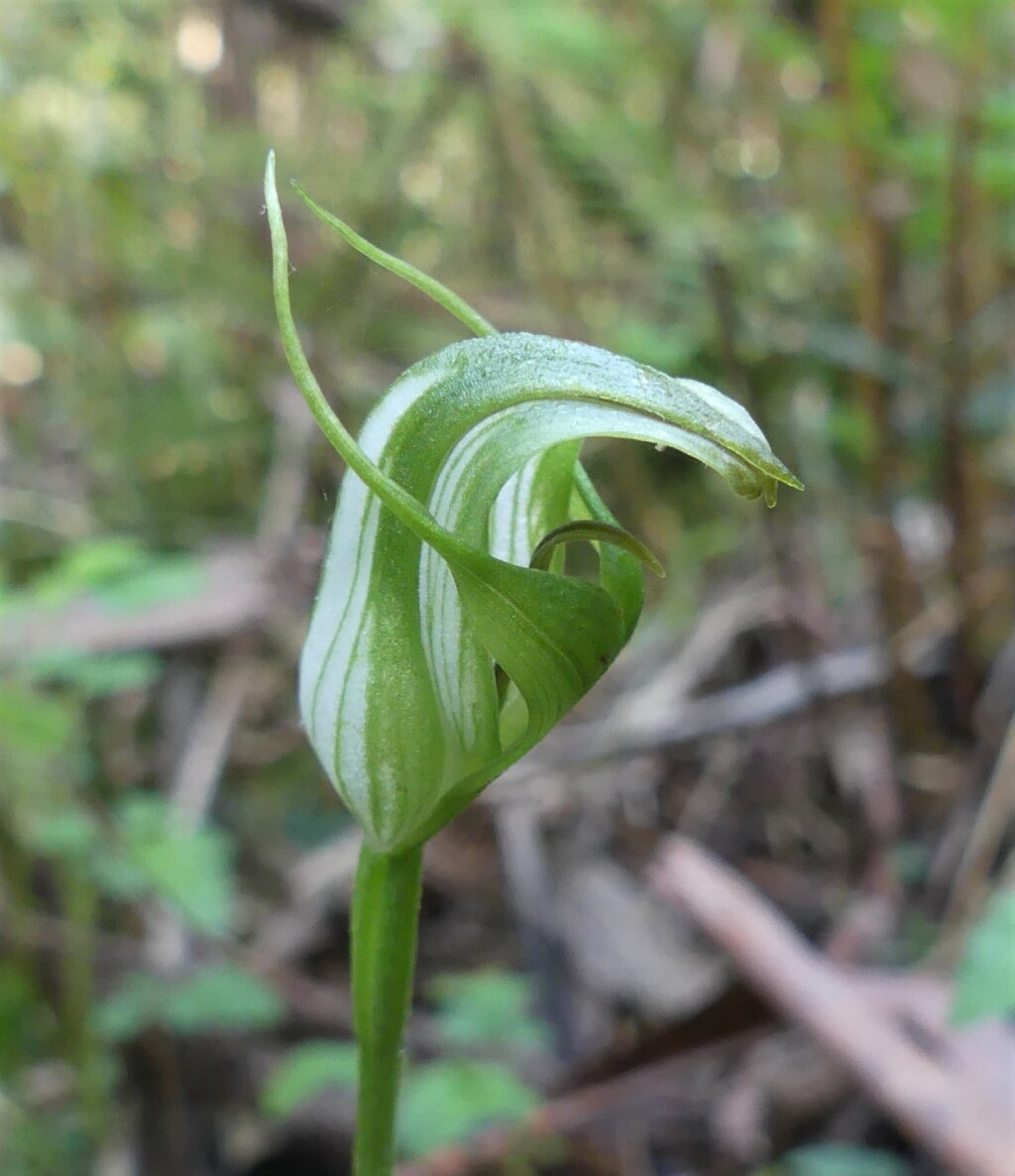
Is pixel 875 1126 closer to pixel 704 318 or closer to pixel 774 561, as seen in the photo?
pixel 774 561

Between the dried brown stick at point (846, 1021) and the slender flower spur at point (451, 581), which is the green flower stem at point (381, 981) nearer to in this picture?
the slender flower spur at point (451, 581)

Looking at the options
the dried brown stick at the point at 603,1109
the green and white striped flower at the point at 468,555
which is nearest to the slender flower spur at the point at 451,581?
the green and white striped flower at the point at 468,555

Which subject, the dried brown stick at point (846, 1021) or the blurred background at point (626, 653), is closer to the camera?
the dried brown stick at point (846, 1021)

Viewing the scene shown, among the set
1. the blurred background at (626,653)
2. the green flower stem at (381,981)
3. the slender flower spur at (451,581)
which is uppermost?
the blurred background at (626,653)

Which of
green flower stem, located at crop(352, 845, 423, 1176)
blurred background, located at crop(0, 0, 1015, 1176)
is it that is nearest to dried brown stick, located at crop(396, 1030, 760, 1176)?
blurred background, located at crop(0, 0, 1015, 1176)

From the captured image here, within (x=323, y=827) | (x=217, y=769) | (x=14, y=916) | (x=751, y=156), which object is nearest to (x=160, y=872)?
(x=14, y=916)

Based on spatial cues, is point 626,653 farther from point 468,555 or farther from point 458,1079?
point 468,555

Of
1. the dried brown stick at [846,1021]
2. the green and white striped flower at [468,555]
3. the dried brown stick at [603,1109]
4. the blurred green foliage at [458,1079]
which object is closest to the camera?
the green and white striped flower at [468,555]

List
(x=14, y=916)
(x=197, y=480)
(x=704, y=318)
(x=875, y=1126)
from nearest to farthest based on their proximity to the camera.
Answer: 1. (x=875, y=1126)
2. (x=14, y=916)
3. (x=704, y=318)
4. (x=197, y=480)
